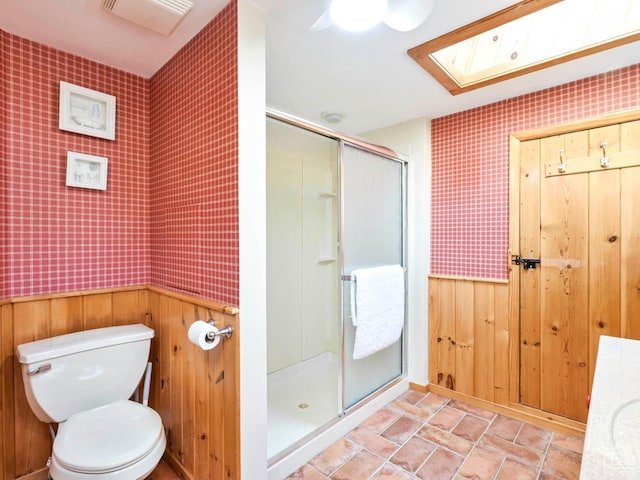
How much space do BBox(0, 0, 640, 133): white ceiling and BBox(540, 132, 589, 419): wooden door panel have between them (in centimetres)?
55

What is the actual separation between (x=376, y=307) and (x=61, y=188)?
186 centimetres

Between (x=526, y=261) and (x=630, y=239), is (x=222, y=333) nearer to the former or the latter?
(x=526, y=261)

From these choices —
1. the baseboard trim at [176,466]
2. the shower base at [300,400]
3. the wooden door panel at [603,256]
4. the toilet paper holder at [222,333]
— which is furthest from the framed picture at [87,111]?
the wooden door panel at [603,256]

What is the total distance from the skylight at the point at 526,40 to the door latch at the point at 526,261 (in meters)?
1.11

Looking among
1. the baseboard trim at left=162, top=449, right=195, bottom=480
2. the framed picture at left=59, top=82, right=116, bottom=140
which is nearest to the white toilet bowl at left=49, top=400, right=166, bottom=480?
the baseboard trim at left=162, top=449, right=195, bottom=480

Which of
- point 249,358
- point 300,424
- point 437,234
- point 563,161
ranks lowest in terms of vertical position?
point 300,424

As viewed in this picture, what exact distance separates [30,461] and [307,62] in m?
2.40

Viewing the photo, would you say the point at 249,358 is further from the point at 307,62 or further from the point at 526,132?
the point at 526,132

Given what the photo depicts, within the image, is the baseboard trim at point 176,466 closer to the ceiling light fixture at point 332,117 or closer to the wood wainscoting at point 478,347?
the wood wainscoting at point 478,347

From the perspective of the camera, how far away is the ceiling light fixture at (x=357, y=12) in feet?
4.15

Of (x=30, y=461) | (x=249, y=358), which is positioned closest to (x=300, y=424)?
(x=249, y=358)

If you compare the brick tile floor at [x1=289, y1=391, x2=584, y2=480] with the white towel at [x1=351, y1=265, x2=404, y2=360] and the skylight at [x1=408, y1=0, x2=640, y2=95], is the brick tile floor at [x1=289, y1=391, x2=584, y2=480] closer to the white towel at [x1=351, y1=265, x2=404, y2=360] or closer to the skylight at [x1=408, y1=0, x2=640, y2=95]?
the white towel at [x1=351, y1=265, x2=404, y2=360]

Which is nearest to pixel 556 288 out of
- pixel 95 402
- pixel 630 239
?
pixel 630 239

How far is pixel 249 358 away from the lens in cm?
137
